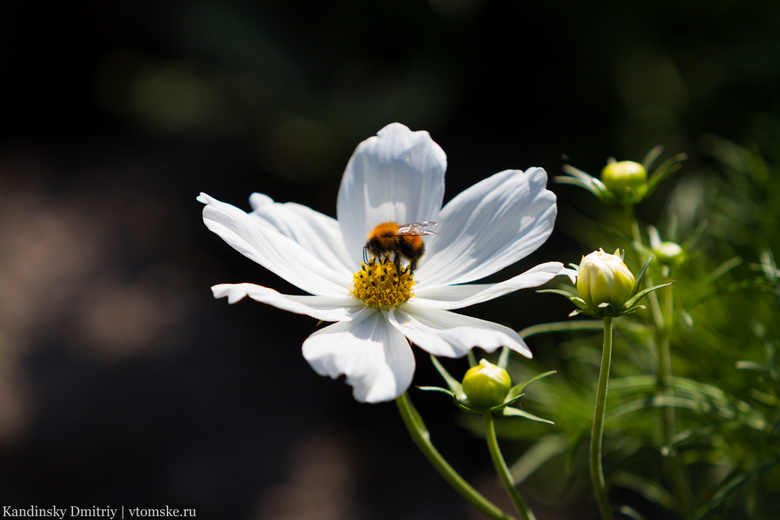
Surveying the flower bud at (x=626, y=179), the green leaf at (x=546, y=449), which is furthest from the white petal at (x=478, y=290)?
the green leaf at (x=546, y=449)

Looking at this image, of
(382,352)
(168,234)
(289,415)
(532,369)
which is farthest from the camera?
(168,234)

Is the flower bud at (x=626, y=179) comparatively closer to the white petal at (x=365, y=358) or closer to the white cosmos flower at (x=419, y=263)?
the white cosmos flower at (x=419, y=263)

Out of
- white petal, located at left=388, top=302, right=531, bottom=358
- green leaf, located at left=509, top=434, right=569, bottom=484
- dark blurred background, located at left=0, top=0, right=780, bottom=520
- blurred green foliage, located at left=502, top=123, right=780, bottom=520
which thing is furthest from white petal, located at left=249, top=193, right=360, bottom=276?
dark blurred background, located at left=0, top=0, right=780, bottom=520

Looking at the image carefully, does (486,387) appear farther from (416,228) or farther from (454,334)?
(416,228)

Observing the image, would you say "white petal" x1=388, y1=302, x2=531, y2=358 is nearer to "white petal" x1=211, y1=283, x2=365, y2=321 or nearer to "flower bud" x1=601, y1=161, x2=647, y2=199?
"white petal" x1=211, y1=283, x2=365, y2=321

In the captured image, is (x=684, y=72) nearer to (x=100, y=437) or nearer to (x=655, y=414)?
(x=655, y=414)

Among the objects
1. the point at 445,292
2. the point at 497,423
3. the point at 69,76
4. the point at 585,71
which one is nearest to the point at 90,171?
the point at 69,76

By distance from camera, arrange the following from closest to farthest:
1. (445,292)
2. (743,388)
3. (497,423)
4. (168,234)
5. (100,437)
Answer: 1. (445,292)
2. (743,388)
3. (497,423)
4. (100,437)
5. (168,234)
